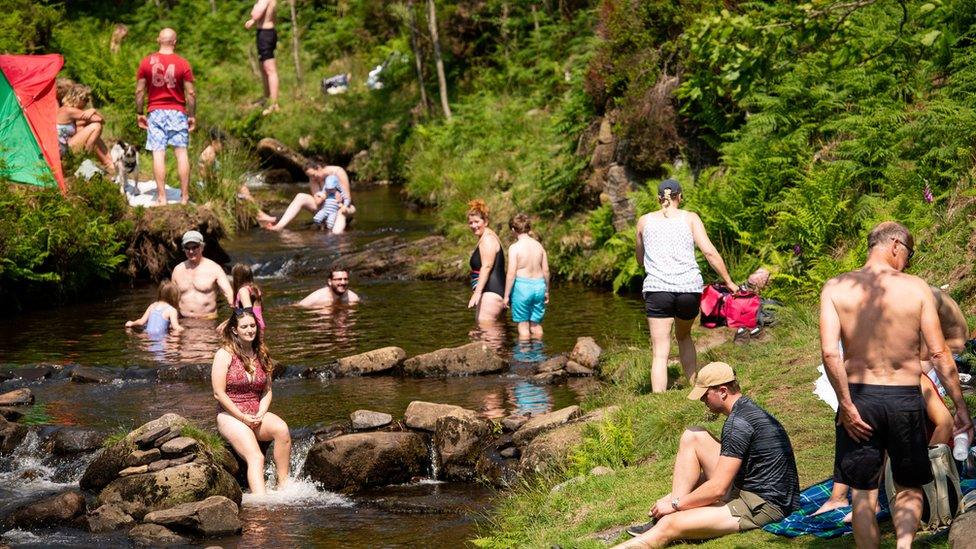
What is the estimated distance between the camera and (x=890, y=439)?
22.6 feet

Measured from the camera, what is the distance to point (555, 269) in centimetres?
2041

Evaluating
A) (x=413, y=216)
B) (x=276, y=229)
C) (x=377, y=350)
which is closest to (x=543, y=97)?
(x=413, y=216)

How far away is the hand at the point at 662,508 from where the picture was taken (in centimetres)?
820

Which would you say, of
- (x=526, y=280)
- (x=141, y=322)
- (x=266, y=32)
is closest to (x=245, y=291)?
(x=526, y=280)

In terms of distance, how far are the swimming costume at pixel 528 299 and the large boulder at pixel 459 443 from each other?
4073mm

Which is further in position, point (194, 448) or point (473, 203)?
point (473, 203)

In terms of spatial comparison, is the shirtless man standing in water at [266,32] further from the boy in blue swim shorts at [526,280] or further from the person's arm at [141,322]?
the boy in blue swim shorts at [526,280]

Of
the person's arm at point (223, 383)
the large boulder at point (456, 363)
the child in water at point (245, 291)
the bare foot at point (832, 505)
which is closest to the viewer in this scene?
the bare foot at point (832, 505)

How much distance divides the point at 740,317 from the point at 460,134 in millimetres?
15566

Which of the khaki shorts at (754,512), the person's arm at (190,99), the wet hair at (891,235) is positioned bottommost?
the khaki shorts at (754,512)

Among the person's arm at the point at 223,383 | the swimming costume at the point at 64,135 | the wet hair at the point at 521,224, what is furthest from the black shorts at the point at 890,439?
the swimming costume at the point at 64,135

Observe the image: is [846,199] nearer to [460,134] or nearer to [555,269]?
[555,269]

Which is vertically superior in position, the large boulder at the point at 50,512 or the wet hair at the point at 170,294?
the wet hair at the point at 170,294

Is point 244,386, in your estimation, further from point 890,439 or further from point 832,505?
point 890,439
